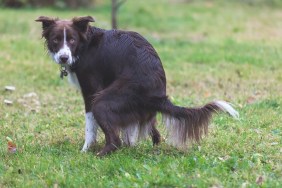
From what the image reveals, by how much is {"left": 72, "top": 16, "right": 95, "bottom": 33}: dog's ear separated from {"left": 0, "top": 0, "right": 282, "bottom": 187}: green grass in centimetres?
140

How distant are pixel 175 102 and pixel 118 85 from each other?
2.74 meters

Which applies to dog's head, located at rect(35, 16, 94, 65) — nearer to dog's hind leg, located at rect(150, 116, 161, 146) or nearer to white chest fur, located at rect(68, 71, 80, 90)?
white chest fur, located at rect(68, 71, 80, 90)

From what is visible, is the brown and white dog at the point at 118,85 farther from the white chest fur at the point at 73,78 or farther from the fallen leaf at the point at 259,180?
the fallen leaf at the point at 259,180

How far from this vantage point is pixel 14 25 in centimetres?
1600

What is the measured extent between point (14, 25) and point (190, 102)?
26.7ft

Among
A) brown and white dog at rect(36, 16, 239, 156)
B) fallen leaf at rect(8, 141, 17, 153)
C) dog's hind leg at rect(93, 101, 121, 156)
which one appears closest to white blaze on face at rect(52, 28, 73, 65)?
brown and white dog at rect(36, 16, 239, 156)

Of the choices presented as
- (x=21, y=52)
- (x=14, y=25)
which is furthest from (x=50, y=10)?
(x=21, y=52)

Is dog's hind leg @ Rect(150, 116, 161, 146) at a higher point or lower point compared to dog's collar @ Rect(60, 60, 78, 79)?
lower

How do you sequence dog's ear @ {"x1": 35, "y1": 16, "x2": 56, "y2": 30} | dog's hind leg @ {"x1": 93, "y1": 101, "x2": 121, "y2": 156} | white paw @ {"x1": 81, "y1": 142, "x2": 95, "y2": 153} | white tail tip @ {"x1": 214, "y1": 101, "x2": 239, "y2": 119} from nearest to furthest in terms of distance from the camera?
1. white tail tip @ {"x1": 214, "y1": 101, "x2": 239, "y2": 119}
2. dog's hind leg @ {"x1": 93, "y1": 101, "x2": 121, "y2": 156}
3. dog's ear @ {"x1": 35, "y1": 16, "x2": 56, "y2": 30}
4. white paw @ {"x1": 81, "y1": 142, "x2": 95, "y2": 153}

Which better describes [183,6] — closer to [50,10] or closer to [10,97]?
[50,10]

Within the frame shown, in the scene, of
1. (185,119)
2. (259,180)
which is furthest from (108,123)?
(259,180)

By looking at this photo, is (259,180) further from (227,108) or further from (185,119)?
(185,119)

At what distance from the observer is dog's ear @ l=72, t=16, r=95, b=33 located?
21.8 feet

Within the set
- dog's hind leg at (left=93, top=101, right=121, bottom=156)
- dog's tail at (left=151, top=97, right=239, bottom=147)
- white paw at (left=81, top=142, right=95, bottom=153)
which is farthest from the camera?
white paw at (left=81, top=142, right=95, bottom=153)
